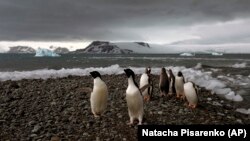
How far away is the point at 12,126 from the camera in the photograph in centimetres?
888

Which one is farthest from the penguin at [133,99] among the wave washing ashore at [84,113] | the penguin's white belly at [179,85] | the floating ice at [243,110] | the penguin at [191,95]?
the penguin's white belly at [179,85]

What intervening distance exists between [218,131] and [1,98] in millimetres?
8853

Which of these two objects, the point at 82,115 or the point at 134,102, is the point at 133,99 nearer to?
the point at 134,102

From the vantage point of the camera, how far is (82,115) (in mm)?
9883

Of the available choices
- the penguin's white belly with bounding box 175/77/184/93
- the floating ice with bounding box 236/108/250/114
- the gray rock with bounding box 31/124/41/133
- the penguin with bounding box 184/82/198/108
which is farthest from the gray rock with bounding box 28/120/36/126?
the floating ice with bounding box 236/108/250/114

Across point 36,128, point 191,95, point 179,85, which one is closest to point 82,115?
point 36,128

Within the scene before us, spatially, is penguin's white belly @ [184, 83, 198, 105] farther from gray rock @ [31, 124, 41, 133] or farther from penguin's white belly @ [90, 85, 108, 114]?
gray rock @ [31, 124, 41, 133]

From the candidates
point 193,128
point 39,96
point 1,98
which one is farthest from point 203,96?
Answer: point 193,128

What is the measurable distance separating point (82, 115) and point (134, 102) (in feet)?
5.56

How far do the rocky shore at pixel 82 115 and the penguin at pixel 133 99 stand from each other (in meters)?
0.27

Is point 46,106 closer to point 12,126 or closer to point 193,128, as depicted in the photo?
point 12,126

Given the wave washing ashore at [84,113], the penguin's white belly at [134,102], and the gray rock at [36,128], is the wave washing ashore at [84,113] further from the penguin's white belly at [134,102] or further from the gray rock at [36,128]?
the penguin's white belly at [134,102]

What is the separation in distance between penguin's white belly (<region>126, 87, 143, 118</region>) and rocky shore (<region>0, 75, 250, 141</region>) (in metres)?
0.31

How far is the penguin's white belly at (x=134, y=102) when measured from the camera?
28.9 ft
